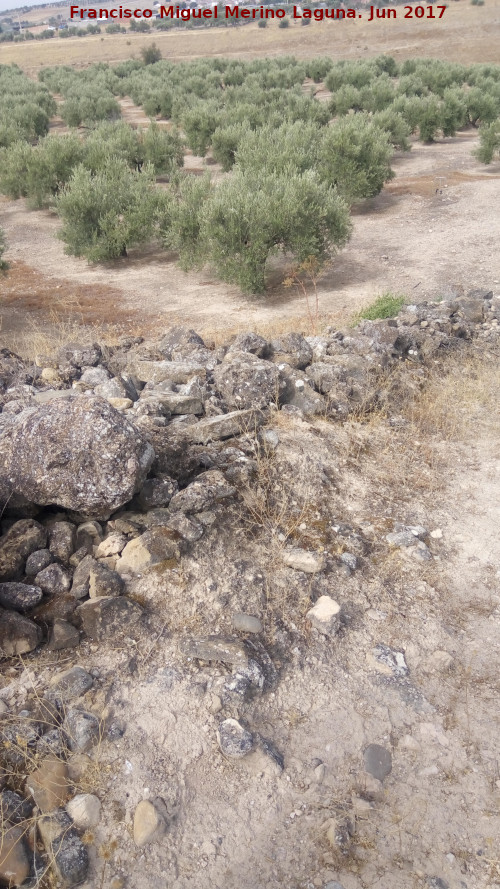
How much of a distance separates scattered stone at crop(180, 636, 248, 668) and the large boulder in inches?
41.6

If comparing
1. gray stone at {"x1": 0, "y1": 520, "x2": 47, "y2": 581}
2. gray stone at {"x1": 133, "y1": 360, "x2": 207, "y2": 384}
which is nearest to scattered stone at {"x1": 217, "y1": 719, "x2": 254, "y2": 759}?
gray stone at {"x1": 0, "y1": 520, "x2": 47, "y2": 581}

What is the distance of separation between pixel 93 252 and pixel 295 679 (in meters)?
12.1

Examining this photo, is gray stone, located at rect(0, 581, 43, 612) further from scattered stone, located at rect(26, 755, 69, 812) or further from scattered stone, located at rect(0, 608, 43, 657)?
scattered stone, located at rect(26, 755, 69, 812)

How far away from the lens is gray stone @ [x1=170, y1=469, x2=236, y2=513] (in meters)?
4.32

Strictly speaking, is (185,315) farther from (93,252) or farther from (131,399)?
(131,399)

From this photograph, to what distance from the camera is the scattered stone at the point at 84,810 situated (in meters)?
2.78

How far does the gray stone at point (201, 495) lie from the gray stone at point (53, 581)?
89cm

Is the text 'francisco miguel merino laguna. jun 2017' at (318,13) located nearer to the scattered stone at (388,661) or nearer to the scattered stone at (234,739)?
the scattered stone at (388,661)

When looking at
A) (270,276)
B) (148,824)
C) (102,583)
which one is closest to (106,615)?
(102,583)

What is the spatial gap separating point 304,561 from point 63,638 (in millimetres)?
1642

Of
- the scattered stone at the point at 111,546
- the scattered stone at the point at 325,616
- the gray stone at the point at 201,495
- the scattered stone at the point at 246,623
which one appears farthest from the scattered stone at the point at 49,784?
the gray stone at the point at 201,495

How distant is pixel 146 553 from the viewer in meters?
4.00

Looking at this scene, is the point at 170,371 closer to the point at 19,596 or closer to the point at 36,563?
the point at 36,563

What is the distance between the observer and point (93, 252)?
13.5m
